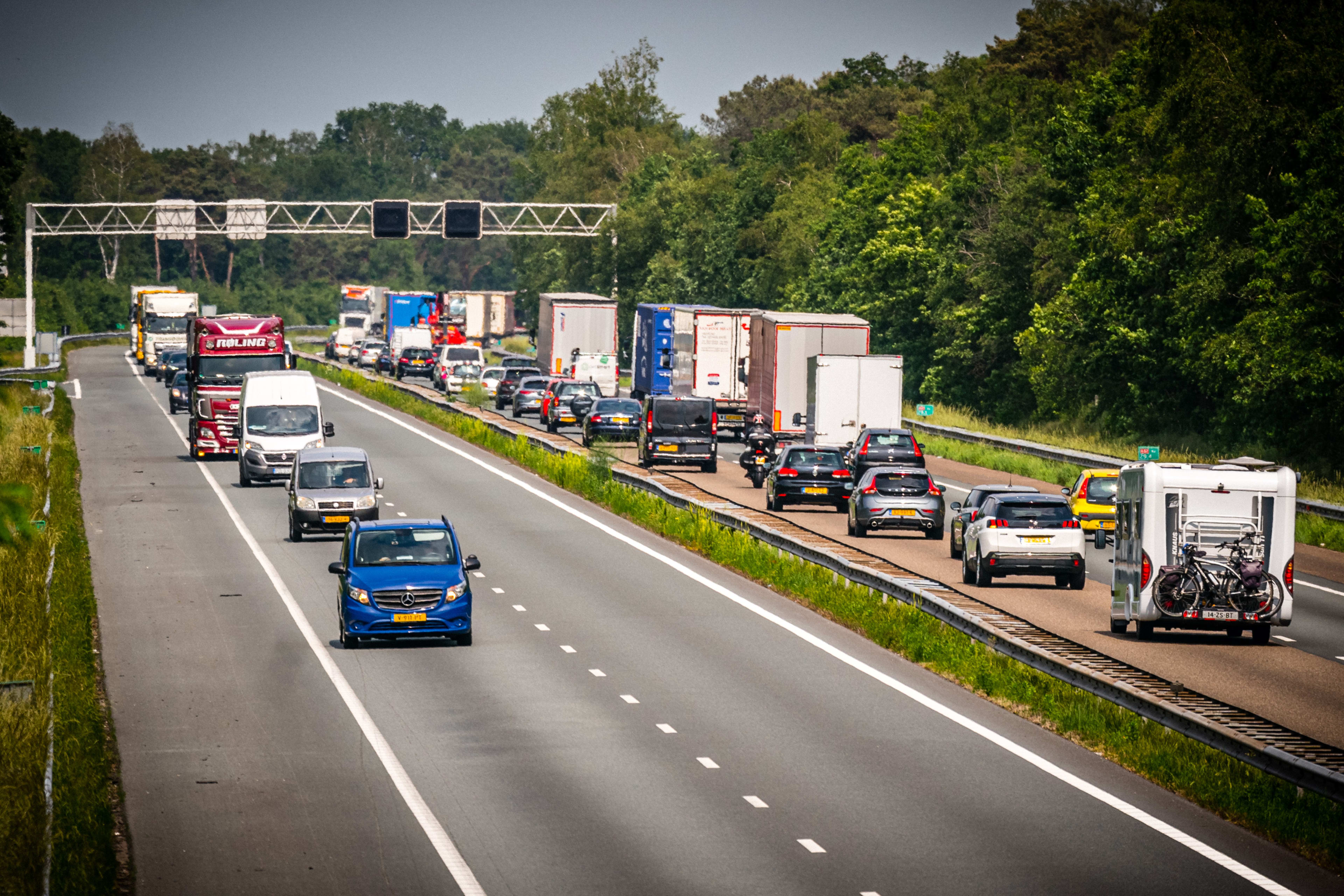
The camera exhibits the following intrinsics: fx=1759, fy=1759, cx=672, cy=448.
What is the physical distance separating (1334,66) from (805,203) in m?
51.6

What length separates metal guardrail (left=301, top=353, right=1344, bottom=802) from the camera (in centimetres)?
1431

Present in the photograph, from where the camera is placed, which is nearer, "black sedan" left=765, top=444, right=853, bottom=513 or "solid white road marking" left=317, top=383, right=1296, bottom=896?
"solid white road marking" left=317, top=383, right=1296, bottom=896

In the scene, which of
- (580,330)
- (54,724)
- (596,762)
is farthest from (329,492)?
(580,330)

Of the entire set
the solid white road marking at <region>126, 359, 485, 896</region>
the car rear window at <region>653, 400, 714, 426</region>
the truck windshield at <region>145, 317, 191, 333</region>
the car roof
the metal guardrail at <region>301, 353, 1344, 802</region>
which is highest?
the truck windshield at <region>145, 317, 191, 333</region>

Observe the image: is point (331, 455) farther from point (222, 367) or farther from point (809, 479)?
point (222, 367)

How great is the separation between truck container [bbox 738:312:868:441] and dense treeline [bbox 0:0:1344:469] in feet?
31.8

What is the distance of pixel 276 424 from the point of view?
1747 inches

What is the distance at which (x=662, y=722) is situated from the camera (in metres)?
18.6

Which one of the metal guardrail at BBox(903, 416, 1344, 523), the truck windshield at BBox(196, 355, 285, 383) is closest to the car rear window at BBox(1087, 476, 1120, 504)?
the metal guardrail at BBox(903, 416, 1344, 523)

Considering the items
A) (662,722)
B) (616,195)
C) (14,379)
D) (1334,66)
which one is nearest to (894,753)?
(662,722)

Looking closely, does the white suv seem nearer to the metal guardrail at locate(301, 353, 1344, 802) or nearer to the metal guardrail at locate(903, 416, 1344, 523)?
the metal guardrail at locate(301, 353, 1344, 802)

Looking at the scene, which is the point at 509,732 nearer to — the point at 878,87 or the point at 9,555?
the point at 9,555

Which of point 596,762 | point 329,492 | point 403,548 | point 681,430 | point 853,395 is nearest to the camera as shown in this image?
point 596,762

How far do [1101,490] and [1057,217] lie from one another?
32.6m
